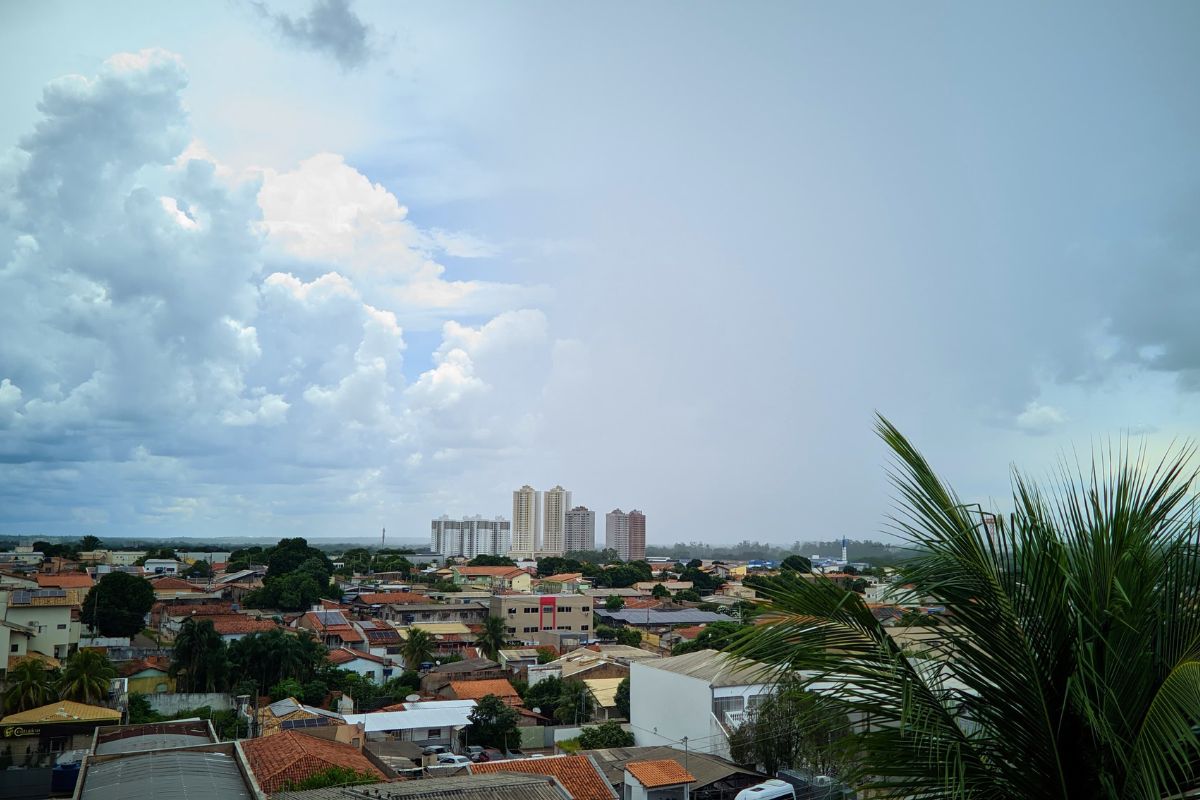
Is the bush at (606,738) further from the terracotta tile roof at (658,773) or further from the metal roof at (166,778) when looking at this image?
the metal roof at (166,778)

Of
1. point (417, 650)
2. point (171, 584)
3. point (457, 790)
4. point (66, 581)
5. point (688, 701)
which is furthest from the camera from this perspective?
point (171, 584)

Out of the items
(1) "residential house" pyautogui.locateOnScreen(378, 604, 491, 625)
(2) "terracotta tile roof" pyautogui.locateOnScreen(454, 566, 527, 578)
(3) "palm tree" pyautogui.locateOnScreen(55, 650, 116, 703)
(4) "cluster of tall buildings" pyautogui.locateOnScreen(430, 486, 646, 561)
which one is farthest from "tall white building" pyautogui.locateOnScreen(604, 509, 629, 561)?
(3) "palm tree" pyautogui.locateOnScreen(55, 650, 116, 703)

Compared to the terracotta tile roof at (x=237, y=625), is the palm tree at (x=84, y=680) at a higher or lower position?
higher

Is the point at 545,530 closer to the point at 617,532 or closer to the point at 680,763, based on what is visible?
the point at 617,532

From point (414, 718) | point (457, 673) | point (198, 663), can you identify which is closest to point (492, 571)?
point (457, 673)

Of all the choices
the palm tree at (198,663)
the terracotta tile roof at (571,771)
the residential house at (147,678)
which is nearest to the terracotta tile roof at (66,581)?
the residential house at (147,678)

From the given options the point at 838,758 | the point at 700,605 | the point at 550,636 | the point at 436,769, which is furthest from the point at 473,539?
the point at 838,758
